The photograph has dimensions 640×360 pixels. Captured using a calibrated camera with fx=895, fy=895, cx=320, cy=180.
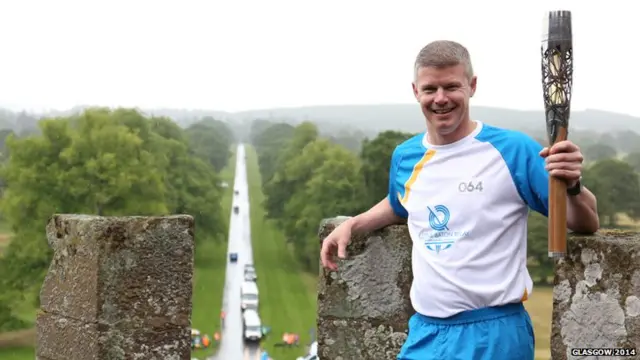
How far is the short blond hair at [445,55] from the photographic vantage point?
4113 mm

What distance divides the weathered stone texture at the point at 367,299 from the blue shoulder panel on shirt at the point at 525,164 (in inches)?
53.4

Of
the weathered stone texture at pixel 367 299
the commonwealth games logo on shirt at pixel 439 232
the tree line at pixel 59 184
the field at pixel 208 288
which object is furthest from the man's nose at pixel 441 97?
the tree line at pixel 59 184

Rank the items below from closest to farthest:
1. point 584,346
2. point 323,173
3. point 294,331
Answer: point 584,346, point 294,331, point 323,173

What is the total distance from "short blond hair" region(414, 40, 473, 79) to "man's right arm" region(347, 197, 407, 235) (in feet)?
3.66

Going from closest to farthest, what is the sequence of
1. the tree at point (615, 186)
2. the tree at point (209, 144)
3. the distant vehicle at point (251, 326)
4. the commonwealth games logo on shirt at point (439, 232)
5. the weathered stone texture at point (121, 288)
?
the commonwealth games logo on shirt at point (439, 232) < the weathered stone texture at point (121, 288) < the distant vehicle at point (251, 326) < the tree at point (615, 186) < the tree at point (209, 144)

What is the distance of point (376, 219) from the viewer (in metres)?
5.16

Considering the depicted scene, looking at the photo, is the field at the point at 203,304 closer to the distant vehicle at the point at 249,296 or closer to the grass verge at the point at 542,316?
the distant vehicle at the point at 249,296

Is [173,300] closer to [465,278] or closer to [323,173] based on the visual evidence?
[465,278]

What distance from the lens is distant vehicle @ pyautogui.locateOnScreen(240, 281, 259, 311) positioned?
40109 millimetres

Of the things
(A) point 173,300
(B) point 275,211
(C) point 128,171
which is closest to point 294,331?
(C) point 128,171

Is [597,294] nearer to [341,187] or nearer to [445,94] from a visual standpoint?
[445,94]

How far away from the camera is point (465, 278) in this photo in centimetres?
411

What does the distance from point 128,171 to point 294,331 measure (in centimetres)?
919

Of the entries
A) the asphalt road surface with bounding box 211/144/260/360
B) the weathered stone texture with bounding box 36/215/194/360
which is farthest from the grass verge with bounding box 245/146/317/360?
the weathered stone texture with bounding box 36/215/194/360
